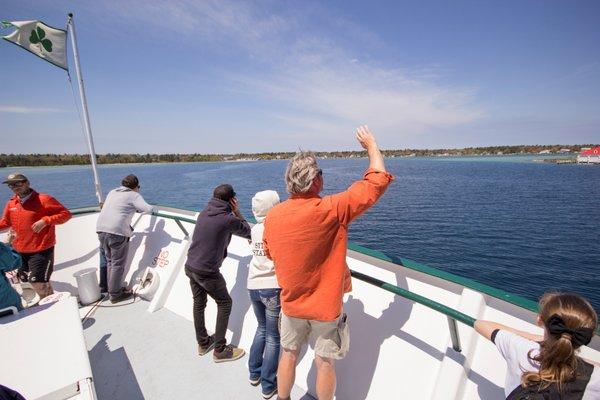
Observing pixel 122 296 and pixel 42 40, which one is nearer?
pixel 122 296

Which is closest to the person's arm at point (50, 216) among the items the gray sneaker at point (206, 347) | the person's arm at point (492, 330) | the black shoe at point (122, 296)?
the black shoe at point (122, 296)

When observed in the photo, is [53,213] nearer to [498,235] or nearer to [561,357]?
[561,357]

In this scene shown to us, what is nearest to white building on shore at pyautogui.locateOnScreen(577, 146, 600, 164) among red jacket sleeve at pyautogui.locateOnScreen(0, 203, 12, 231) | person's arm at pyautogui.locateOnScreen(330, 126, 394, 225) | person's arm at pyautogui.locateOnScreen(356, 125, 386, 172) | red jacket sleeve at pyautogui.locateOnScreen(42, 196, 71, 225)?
person's arm at pyautogui.locateOnScreen(356, 125, 386, 172)

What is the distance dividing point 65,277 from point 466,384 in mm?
4976

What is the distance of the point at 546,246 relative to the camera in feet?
44.1

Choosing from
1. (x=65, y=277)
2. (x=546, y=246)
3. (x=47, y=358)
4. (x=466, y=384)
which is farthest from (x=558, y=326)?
(x=546, y=246)

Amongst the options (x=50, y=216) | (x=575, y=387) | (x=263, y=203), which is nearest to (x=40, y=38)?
(x=50, y=216)

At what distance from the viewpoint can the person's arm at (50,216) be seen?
321 cm

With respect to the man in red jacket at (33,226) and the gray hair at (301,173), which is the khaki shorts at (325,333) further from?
the man in red jacket at (33,226)

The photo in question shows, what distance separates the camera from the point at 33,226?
125 inches

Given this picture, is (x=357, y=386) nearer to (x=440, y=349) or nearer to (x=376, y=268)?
(x=440, y=349)

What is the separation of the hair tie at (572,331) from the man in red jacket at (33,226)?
169 inches

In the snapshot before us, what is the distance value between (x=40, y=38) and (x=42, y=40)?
1.4 inches

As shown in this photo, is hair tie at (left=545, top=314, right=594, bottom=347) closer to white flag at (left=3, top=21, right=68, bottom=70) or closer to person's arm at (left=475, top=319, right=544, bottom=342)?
person's arm at (left=475, top=319, right=544, bottom=342)
